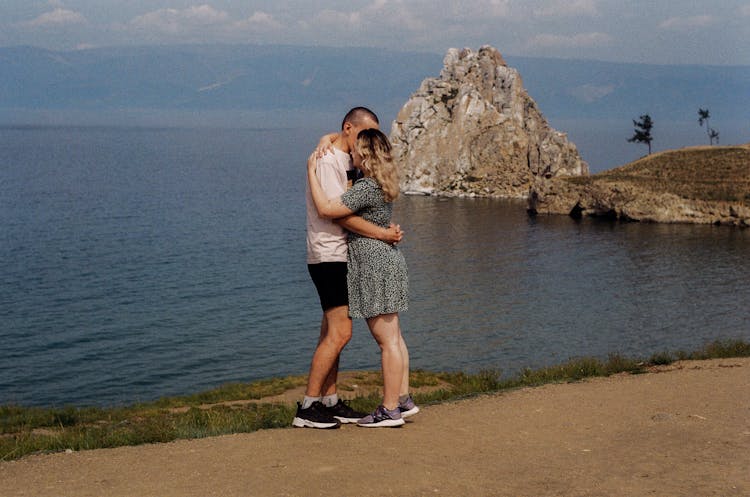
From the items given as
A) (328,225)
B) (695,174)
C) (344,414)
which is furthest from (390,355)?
(695,174)

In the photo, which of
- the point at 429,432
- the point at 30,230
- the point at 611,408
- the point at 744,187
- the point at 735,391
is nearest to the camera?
the point at 429,432

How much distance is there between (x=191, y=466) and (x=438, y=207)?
117 meters

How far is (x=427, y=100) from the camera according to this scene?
6275 inches

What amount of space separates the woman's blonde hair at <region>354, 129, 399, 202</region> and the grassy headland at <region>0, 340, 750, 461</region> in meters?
3.48

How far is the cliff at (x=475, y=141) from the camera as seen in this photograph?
145 m

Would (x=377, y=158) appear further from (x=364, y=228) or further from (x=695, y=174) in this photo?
(x=695, y=174)

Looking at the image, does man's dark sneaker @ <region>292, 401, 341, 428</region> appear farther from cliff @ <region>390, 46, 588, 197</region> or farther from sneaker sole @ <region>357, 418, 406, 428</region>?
cliff @ <region>390, 46, 588, 197</region>

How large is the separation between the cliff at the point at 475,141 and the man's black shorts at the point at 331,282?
13136 cm

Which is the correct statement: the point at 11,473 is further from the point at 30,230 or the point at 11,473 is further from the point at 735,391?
the point at 30,230

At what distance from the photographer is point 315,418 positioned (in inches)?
417

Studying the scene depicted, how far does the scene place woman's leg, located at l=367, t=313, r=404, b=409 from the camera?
34.5ft

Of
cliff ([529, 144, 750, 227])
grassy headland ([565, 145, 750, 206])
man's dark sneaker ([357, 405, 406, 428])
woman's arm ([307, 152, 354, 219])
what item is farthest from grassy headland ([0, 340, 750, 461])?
grassy headland ([565, 145, 750, 206])

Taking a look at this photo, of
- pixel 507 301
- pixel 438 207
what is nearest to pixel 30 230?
pixel 507 301

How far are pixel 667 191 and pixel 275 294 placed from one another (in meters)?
67.7
